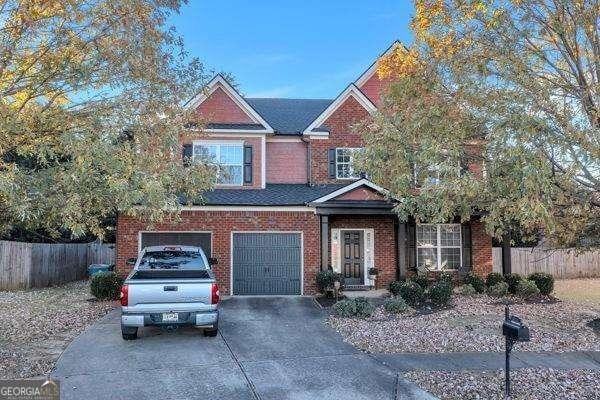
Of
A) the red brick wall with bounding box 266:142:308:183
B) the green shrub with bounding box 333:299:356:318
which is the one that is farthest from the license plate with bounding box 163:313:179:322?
the red brick wall with bounding box 266:142:308:183

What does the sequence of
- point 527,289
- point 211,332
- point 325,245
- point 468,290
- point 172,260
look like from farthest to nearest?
point 468,290, point 325,245, point 527,289, point 172,260, point 211,332

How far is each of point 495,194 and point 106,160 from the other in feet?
19.9

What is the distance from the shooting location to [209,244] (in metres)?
17.0

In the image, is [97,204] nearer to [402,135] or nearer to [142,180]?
[142,180]

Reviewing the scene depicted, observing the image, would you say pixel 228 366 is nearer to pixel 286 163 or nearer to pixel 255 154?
pixel 255 154

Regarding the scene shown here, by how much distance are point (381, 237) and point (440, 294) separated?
4020 mm

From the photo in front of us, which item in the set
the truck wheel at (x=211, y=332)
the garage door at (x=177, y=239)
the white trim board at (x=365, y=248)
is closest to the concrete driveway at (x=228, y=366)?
the truck wheel at (x=211, y=332)

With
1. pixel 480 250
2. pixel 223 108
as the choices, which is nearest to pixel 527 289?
pixel 480 250

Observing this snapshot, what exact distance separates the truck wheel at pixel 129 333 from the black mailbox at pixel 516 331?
696 cm

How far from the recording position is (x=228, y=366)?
8.34 m

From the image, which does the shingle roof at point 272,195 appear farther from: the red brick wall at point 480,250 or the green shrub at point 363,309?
the red brick wall at point 480,250

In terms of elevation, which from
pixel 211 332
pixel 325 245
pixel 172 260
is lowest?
pixel 211 332

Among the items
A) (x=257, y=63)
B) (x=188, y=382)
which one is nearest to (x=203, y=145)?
(x=257, y=63)

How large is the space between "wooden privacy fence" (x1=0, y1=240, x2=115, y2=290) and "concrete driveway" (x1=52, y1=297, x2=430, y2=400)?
35.6 feet
